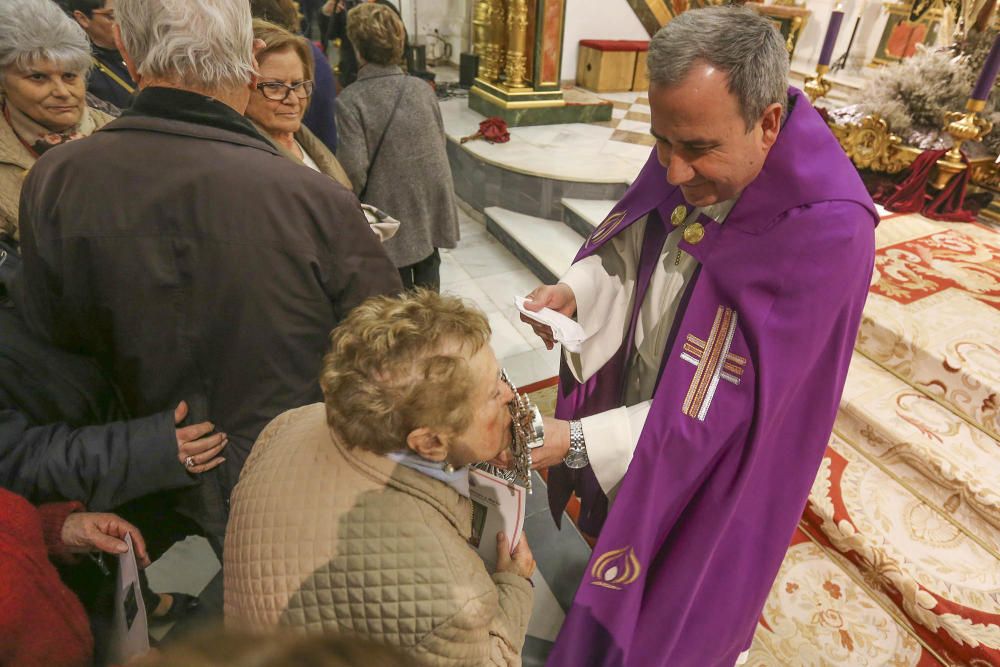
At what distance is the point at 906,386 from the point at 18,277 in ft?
11.1

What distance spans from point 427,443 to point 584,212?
155 inches

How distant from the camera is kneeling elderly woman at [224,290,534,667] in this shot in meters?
0.95

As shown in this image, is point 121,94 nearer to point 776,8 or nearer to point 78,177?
point 78,177

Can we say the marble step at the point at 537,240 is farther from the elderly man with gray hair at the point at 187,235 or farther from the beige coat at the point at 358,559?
the beige coat at the point at 358,559

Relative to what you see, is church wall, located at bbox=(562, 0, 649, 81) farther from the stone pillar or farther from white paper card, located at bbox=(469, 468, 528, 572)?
white paper card, located at bbox=(469, 468, 528, 572)

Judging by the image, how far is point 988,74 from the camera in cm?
298

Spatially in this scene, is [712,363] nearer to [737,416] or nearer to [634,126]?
[737,416]

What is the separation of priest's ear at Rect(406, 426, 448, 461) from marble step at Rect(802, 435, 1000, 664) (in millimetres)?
2034

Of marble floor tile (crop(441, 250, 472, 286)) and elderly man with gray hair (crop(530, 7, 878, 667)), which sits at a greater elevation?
elderly man with gray hair (crop(530, 7, 878, 667))

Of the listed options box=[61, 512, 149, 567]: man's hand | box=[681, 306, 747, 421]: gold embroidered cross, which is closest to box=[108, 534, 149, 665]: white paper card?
box=[61, 512, 149, 567]: man's hand

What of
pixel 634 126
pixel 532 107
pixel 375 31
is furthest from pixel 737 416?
pixel 634 126

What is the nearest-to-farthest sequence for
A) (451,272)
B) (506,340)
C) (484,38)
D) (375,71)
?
(375,71) → (506,340) → (451,272) → (484,38)

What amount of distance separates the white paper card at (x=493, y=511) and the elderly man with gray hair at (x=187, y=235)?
57cm

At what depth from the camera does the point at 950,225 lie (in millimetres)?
3490
